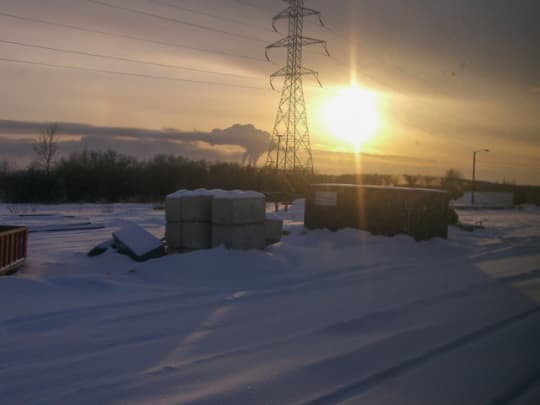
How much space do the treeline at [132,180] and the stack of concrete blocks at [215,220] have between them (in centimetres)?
2649

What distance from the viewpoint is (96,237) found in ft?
56.5

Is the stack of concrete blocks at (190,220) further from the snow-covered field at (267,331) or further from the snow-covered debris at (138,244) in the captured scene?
the snow-covered field at (267,331)

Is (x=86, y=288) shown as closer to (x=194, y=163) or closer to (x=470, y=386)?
(x=470, y=386)

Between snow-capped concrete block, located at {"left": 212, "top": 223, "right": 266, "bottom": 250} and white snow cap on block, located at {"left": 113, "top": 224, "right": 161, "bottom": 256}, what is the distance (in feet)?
4.88

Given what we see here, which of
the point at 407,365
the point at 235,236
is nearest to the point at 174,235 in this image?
the point at 235,236

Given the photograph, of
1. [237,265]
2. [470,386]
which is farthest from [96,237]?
[470,386]

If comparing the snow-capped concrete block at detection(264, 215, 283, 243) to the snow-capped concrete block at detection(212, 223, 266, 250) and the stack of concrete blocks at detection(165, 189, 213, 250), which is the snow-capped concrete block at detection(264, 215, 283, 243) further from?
the stack of concrete blocks at detection(165, 189, 213, 250)

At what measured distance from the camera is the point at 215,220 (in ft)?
39.4

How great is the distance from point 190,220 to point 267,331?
19.2 feet

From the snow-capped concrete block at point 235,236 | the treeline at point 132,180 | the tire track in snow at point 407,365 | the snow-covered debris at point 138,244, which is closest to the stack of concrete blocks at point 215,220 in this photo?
the snow-capped concrete block at point 235,236

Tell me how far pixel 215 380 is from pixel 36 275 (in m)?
6.69

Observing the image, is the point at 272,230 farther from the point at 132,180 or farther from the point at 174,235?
the point at 132,180

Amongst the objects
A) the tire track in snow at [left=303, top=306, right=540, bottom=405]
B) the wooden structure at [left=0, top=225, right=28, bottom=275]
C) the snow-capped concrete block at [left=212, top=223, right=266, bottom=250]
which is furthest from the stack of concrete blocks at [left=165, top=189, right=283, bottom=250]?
the tire track in snow at [left=303, top=306, right=540, bottom=405]

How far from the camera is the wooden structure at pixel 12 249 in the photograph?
975 centimetres
